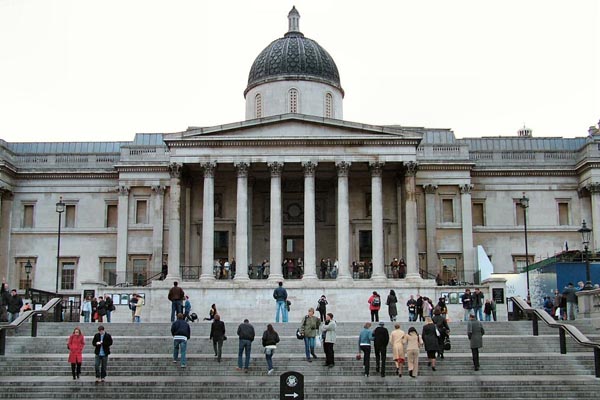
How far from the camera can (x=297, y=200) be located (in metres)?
53.3

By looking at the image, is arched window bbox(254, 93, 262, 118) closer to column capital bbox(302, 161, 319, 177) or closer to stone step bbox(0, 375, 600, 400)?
column capital bbox(302, 161, 319, 177)

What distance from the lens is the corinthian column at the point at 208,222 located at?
1864 inches

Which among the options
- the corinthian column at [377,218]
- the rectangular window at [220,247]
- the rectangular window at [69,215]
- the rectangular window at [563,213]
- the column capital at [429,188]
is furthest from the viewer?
the rectangular window at [69,215]

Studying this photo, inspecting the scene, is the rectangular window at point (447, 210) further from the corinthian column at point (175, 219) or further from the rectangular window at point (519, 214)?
the corinthian column at point (175, 219)

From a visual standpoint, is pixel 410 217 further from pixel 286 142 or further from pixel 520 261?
pixel 520 261

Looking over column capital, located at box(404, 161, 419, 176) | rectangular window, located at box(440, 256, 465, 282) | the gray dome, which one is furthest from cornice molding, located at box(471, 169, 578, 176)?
the gray dome

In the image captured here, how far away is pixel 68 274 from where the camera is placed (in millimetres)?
57062

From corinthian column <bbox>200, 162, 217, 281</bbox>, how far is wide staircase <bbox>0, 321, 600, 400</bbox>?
12.7 meters

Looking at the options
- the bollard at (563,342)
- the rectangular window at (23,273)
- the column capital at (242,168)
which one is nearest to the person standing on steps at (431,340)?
the bollard at (563,342)

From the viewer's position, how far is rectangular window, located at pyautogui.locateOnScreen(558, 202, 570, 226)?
57469 mm

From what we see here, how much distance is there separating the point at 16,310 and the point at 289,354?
45.7 ft

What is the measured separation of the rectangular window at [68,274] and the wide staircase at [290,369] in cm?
2251

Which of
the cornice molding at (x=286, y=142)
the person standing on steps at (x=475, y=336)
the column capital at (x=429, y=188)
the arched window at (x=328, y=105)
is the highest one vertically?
the arched window at (x=328, y=105)

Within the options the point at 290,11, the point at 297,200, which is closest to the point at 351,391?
the point at 297,200
